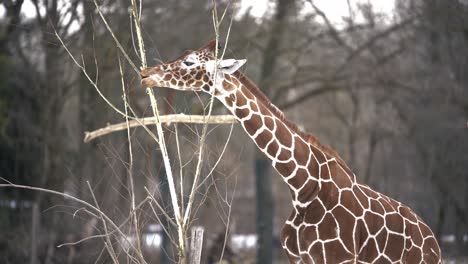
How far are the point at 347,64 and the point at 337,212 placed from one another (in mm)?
8842

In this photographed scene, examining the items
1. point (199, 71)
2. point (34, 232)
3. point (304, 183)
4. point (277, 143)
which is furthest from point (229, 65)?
point (34, 232)

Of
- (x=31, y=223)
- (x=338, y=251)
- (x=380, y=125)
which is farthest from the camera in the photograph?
(x=380, y=125)

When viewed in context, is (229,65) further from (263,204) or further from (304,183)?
(263,204)

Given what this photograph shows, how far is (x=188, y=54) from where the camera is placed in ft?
20.5

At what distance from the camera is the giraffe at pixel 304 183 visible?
6137 millimetres

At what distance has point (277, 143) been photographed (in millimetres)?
6262

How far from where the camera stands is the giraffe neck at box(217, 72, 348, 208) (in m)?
6.24

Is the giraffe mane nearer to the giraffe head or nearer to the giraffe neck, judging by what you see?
the giraffe neck

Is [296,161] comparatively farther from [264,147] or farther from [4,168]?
[4,168]

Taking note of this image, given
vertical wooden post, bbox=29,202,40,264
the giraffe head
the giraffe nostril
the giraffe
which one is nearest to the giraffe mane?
the giraffe

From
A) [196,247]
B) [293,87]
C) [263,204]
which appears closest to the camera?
[196,247]

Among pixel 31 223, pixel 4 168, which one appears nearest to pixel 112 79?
pixel 31 223

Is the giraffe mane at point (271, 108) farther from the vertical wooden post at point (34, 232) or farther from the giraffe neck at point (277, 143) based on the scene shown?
the vertical wooden post at point (34, 232)

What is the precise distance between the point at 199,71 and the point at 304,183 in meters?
1.22
